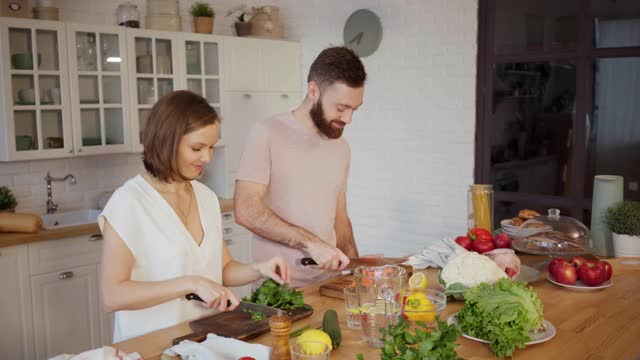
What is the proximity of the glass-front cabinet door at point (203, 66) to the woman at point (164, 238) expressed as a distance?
8.91 ft

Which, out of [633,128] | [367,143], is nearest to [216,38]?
[367,143]

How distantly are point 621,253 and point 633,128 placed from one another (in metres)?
1.56

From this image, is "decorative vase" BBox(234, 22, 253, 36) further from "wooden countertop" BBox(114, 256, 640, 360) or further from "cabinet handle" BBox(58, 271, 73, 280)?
"wooden countertop" BBox(114, 256, 640, 360)

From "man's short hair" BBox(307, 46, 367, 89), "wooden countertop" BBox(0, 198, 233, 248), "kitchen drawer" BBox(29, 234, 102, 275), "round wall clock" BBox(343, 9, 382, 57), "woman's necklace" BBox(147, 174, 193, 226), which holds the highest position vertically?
"round wall clock" BBox(343, 9, 382, 57)

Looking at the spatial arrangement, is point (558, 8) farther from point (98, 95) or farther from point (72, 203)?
point (72, 203)

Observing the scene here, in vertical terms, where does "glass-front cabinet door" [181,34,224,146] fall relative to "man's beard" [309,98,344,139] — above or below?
above

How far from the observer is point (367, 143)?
5.11 meters

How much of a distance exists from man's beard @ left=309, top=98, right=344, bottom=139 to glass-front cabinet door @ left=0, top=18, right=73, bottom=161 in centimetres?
202

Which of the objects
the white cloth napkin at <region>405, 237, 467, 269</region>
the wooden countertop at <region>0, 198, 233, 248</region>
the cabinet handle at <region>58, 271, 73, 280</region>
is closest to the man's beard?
the white cloth napkin at <region>405, 237, 467, 269</region>

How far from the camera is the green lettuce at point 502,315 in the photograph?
176 centimetres

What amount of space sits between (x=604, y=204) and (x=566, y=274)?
71 centimetres

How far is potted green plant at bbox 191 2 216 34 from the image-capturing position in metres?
4.94

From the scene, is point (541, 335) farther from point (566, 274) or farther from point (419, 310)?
point (566, 274)

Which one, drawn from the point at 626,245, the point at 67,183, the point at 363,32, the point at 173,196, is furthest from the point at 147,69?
the point at 626,245
